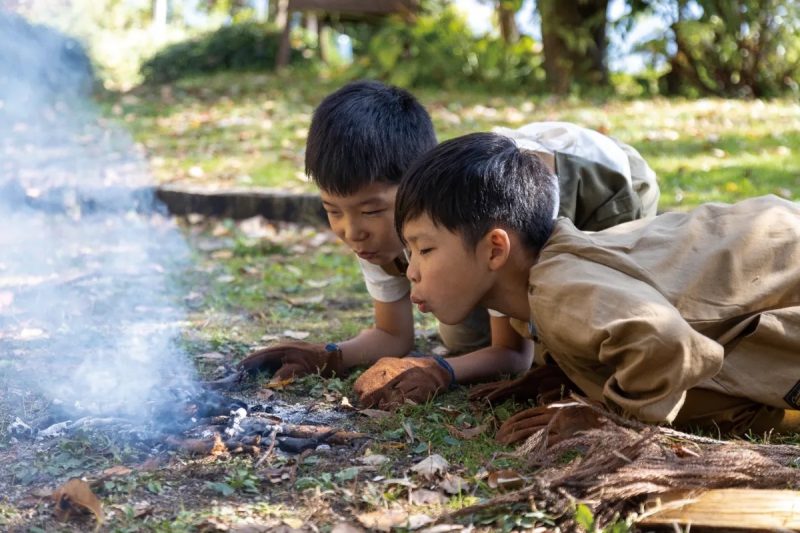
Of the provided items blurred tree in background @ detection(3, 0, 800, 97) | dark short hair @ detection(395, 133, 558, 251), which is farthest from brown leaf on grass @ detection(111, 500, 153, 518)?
blurred tree in background @ detection(3, 0, 800, 97)

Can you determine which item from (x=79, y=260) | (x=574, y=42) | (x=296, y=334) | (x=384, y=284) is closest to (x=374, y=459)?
(x=384, y=284)

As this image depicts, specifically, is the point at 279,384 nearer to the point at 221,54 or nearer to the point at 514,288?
the point at 514,288

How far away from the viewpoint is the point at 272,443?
107 inches

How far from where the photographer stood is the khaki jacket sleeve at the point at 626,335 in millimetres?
2412

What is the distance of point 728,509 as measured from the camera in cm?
225

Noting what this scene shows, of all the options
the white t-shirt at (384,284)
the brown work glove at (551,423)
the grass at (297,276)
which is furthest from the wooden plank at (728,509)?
the white t-shirt at (384,284)

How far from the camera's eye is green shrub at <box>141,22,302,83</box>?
1280 cm

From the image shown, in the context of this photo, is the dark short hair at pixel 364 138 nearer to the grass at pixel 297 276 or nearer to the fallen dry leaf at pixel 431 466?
the grass at pixel 297 276

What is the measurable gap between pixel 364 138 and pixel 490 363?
0.88 m

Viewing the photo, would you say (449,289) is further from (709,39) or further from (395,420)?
(709,39)

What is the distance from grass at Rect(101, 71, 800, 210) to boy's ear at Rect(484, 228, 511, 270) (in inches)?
127

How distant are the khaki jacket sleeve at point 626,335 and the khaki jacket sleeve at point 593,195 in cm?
80

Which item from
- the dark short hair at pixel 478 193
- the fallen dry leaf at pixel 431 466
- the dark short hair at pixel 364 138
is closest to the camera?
the fallen dry leaf at pixel 431 466

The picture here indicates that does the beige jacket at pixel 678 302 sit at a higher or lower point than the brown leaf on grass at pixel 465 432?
higher
